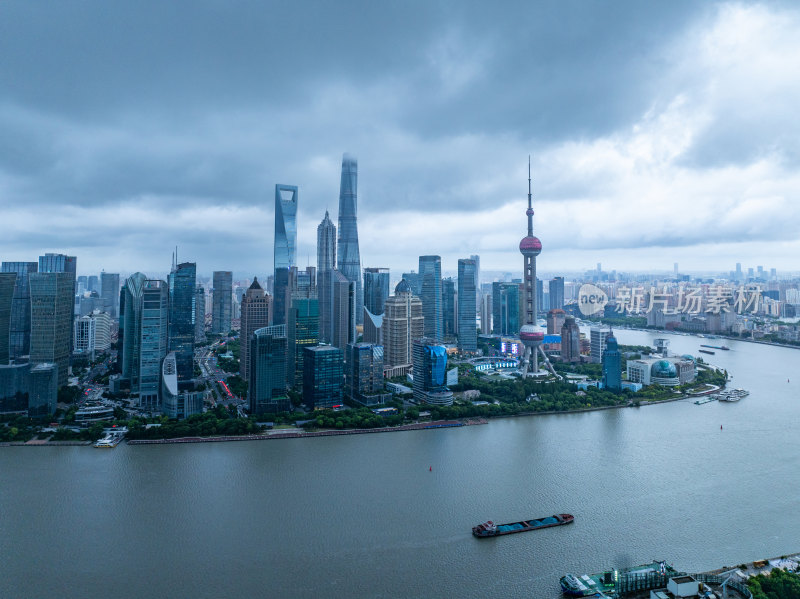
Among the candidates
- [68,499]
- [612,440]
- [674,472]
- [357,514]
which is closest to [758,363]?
[612,440]

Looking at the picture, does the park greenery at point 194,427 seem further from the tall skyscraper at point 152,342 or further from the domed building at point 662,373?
the domed building at point 662,373

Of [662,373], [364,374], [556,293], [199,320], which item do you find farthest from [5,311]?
[556,293]

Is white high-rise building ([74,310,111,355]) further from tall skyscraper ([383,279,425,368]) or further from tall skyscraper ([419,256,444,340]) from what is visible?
tall skyscraper ([419,256,444,340])

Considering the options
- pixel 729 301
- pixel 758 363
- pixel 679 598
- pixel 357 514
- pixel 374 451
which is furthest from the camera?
pixel 729 301

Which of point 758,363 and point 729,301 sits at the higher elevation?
point 729,301

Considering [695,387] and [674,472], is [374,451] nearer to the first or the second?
[674,472]

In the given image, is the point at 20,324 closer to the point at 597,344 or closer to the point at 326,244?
the point at 326,244

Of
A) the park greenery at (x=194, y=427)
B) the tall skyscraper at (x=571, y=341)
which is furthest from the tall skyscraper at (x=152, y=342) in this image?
the tall skyscraper at (x=571, y=341)
